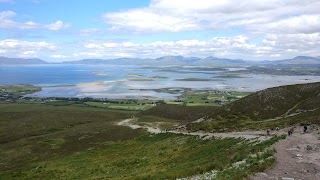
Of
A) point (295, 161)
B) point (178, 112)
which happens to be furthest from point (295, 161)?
point (178, 112)

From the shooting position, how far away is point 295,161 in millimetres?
26203

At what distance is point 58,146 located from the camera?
80188mm

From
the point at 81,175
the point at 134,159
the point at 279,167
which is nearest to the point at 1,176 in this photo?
the point at 81,175

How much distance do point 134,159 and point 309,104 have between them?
1961 inches

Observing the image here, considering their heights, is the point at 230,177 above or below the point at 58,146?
above

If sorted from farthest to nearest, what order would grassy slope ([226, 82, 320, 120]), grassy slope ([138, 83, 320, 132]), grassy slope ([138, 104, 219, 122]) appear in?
grassy slope ([138, 104, 219, 122])
grassy slope ([226, 82, 320, 120])
grassy slope ([138, 83, 320, 132])

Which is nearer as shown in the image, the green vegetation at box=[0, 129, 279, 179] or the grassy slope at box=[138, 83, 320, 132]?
the green vegetation at box=[0, 129, 279, 179]

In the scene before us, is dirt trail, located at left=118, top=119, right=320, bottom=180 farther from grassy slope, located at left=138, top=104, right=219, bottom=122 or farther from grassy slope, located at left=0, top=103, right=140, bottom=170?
grassy slope, located at left=138, top=104, right=219, bottom=122

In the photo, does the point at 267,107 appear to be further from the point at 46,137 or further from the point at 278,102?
the point at 46,137

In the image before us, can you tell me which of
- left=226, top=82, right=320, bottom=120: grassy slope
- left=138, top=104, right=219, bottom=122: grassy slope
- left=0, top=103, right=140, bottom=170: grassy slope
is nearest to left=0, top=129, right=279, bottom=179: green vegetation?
left=0, top=103, right=140, bottom=170: grassy slope

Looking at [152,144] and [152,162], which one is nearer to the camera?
[152,162]

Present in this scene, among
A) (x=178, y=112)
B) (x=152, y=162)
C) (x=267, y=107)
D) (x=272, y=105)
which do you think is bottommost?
(x=178, y=112)

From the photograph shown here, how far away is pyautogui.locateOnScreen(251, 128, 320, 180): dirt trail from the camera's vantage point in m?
22.2

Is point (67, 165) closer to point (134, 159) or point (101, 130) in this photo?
point (134, 159)
